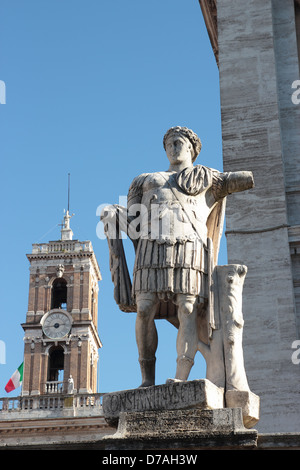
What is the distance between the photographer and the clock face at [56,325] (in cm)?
8350

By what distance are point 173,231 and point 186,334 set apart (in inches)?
39.4

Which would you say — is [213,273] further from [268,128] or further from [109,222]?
[268,128]

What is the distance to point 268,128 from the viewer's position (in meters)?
14.3

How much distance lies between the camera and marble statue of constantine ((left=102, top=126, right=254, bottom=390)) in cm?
864

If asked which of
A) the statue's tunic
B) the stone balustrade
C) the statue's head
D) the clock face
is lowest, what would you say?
the statue's tunic

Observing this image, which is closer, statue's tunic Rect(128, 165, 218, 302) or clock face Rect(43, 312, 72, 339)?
statue's tunic Rect(128, 165, 218, 302)

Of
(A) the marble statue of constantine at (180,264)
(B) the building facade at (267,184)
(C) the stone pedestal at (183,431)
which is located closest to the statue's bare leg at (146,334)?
(A) the marble statue of constantine at (180,264)

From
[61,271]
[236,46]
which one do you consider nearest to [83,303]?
[61,271]

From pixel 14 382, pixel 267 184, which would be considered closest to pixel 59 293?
pixel 14 382

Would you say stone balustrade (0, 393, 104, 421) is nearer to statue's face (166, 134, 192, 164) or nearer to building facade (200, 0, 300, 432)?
building facade (200, 0, 300, 432)

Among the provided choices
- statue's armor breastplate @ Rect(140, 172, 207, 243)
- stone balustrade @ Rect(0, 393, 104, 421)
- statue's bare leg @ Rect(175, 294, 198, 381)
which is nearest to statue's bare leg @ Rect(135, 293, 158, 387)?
statue's bare leg @ Rect(175, 294, 198, 381)

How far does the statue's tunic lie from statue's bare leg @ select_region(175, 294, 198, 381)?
0.10 metres
